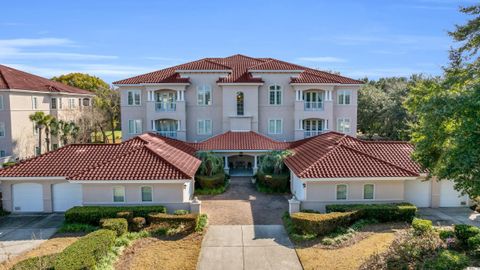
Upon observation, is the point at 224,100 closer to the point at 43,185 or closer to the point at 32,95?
the point at 43,185

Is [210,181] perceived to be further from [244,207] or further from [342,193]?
[342,193]

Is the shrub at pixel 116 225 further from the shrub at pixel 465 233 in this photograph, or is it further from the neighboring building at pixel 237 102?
the neighboring building at pixel 237 102

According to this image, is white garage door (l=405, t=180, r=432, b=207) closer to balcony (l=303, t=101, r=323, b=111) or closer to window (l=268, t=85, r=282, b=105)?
balcony (l=303, t=101, r=323, b=111)

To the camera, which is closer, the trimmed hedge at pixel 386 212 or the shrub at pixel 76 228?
the shrub at pixel 76 228

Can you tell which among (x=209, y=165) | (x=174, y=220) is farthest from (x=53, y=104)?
(x=174, y=220)

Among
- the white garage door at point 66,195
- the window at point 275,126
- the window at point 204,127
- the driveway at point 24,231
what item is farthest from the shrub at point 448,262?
the window at point 204,127

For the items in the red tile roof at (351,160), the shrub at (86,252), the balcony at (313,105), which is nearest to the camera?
the shrub at (86,252)
